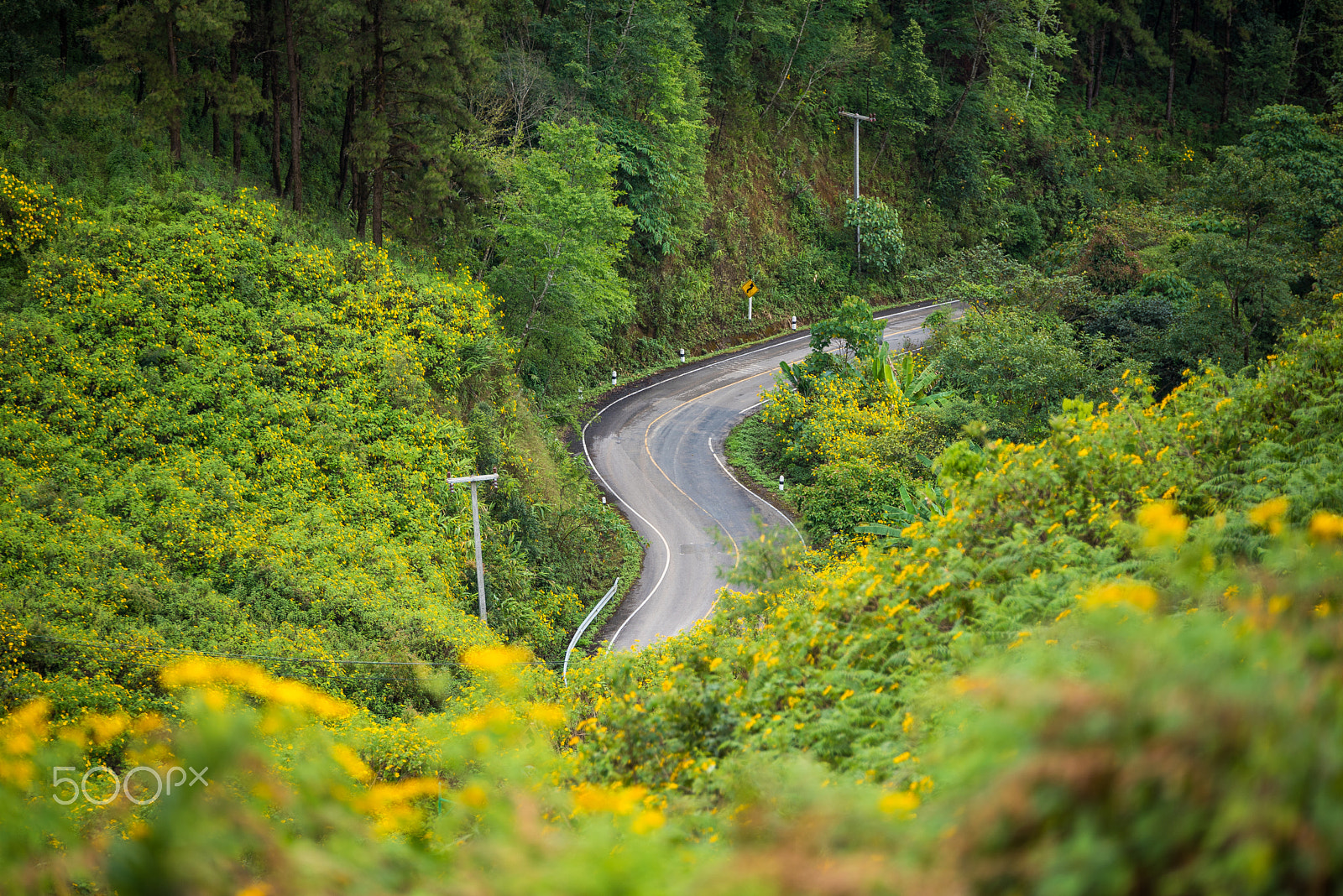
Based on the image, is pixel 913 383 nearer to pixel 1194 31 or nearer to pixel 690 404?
pixel 690 404

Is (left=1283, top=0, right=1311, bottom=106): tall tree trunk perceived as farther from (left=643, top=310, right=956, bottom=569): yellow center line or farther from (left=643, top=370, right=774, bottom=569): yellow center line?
(left=643, top=370, right=774, bottom=569): yellow center line

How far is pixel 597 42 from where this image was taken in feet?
112

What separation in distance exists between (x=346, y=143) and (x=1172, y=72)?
56.5 meters

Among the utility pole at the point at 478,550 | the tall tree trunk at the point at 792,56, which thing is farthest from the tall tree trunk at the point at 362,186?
the tall tree trunk at the point at 792,56

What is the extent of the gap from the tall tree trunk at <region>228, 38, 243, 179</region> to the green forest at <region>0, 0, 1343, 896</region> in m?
0.17

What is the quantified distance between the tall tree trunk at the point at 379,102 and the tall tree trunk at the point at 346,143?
1.08 metres

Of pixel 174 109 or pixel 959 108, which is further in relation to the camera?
pixel 959 108

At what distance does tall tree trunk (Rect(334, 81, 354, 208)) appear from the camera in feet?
87.0

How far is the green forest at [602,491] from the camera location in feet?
10.2

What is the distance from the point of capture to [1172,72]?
5828 cm

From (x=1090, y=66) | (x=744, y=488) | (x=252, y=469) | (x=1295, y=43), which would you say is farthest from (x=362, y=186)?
(x=1295, y=43)

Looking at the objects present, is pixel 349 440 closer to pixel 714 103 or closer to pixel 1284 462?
pixel 1284 462

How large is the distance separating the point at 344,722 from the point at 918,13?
48.1m

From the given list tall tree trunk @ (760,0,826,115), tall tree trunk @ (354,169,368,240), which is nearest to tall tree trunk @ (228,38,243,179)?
tall tree trunk @ (354,169,368,240)
